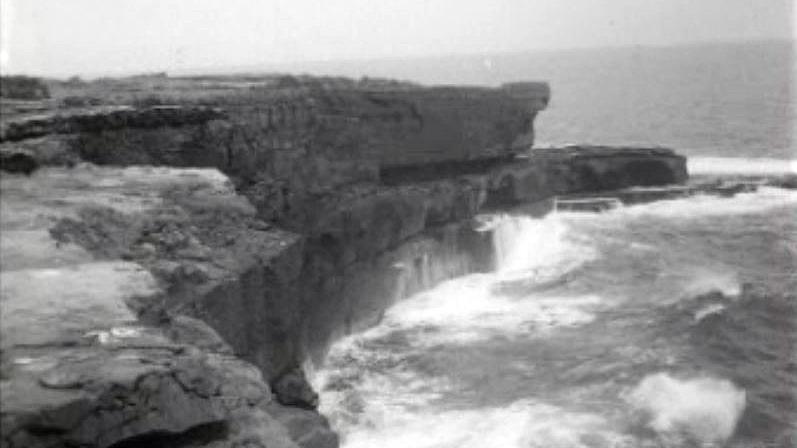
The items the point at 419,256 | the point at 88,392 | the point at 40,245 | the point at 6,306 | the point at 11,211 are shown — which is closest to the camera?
the point at 88,392

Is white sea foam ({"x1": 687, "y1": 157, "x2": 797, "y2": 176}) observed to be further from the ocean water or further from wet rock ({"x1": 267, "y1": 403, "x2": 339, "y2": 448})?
wet rock ({"x1": 267, "y1": 403, "x2": 339, "y2": 448})

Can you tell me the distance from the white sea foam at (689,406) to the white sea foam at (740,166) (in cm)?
3656

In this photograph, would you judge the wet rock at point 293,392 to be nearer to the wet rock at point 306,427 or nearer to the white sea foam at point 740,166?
the wet rock at point 306,427

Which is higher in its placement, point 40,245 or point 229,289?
point 40,245

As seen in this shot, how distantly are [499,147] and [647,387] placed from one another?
69.3 ft

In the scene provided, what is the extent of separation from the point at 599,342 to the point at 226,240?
634 inches

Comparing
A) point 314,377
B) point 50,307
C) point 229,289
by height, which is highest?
point 50,307

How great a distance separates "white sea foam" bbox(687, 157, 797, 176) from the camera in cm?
5878

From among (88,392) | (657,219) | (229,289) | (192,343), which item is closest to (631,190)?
(657,219)

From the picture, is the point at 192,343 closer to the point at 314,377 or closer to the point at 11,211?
the point at 11,211

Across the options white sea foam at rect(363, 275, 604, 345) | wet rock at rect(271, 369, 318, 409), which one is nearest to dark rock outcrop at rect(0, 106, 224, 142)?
wet rock at rect(271, 369, 318, 409)

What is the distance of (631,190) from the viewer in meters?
51.0

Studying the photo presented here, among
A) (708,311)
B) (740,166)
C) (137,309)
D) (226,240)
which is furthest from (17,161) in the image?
(740,166)

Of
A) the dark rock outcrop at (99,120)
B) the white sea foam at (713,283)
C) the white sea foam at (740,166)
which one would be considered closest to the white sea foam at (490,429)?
the dark rock outcrop at (99,120)
